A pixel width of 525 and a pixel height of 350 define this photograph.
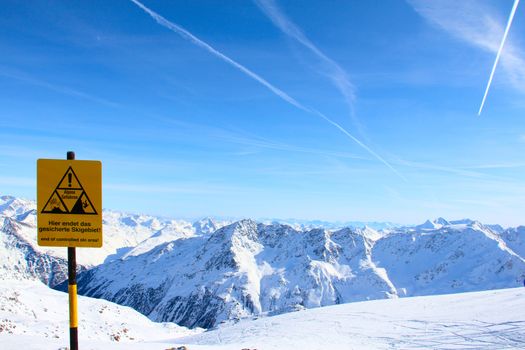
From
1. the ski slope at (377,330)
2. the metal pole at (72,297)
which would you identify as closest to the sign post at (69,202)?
the metal pole at (72,297)

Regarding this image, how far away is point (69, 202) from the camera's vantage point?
29.1ft

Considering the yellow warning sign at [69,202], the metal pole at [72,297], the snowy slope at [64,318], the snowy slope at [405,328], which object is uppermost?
the yellow warning sign at [69,202]

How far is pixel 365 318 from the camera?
2988cm

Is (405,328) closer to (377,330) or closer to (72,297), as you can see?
(377,330)

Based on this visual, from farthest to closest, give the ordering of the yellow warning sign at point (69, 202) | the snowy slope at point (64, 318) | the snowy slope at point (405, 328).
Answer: the snowy slope at point (64, 318), the snowy slope at point (405, 328), the yellow warning sign at point (69, 202)

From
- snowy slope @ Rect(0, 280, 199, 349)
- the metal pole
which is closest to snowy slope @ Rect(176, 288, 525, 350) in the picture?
the metal pole

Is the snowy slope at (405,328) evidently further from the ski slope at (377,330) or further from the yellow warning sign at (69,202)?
the yellow warning sign at (69,202)

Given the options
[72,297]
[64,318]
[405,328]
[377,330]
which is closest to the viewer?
[72,297]

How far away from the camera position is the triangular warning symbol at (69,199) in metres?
8.80

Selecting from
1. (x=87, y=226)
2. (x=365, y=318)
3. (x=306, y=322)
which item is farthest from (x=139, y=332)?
(x=87, y=226)

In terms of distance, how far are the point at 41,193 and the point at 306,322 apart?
84.1 ft

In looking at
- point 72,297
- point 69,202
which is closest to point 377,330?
point 72,297

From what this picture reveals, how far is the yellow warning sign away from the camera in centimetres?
877

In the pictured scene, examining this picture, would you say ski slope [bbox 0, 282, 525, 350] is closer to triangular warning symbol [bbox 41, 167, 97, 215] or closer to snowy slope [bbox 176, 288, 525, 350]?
snowy slope [bbox 176, 288, 525, 350]
